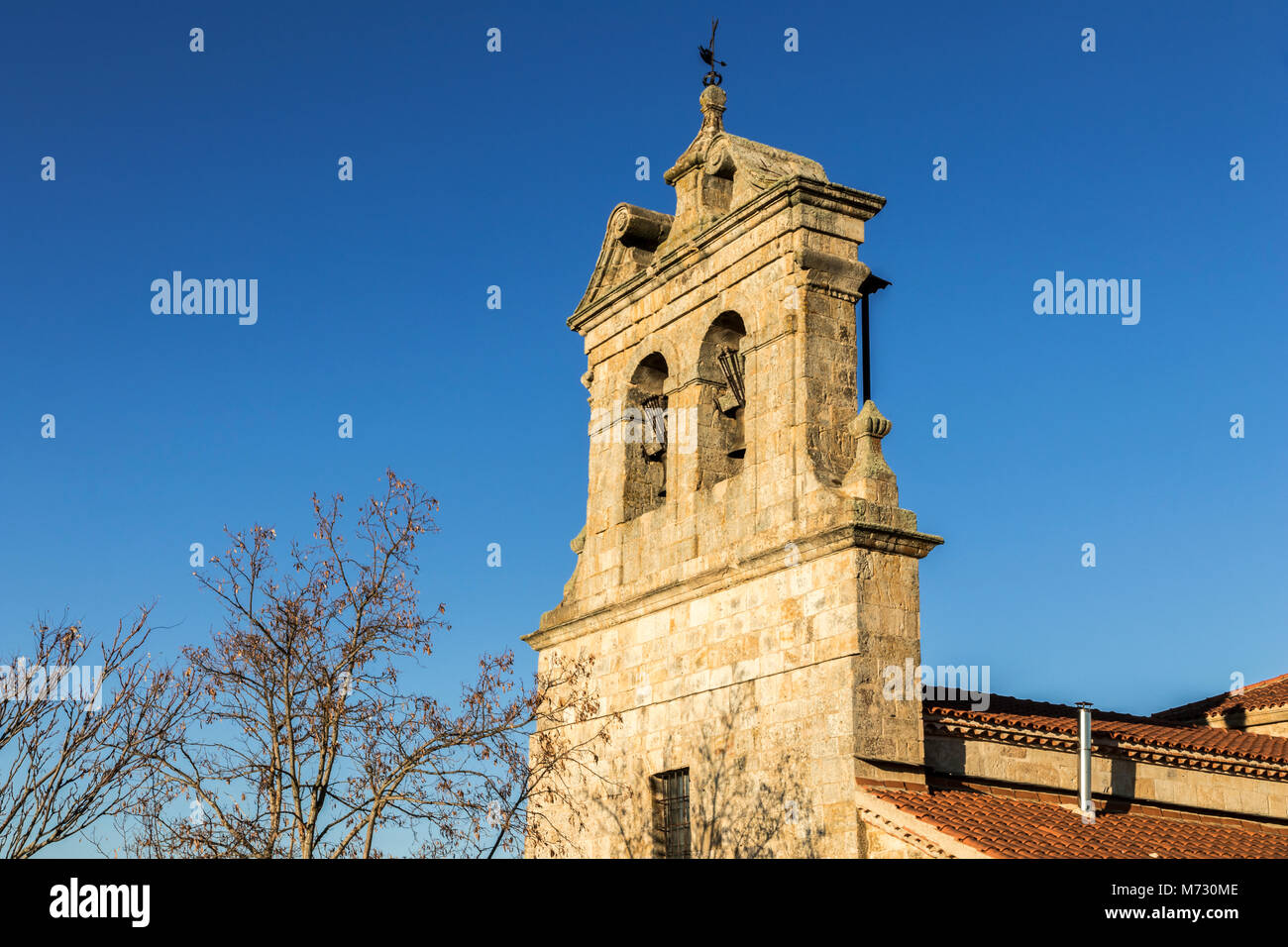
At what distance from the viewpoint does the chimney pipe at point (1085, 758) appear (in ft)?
53.3

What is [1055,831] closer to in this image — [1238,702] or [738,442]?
[738,442]

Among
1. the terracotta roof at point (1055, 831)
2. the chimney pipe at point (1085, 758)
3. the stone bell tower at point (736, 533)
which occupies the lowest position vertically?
the terracotta roof at point (1055, 831)

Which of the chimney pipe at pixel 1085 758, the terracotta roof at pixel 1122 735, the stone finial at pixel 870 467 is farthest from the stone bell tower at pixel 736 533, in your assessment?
the chimney pipe at pixel 1085 758

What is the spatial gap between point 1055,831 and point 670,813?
4.84 m

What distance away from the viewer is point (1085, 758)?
16531 millimetres

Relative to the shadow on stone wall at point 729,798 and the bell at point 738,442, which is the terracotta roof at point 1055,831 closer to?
the shadow on stone wall at point 729,798

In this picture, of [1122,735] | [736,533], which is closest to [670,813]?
[736,533]

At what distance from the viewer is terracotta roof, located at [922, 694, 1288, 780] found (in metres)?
16.7

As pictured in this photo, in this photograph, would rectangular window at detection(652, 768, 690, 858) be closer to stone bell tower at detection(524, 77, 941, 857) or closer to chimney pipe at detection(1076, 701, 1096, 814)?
stone bell tower at detection(524, 77, 941, 857)

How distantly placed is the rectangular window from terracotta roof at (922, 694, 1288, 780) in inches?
124

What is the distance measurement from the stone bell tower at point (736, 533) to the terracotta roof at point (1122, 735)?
6.20 feet

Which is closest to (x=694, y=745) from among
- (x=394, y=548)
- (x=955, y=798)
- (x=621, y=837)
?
(x=621, y=837)
